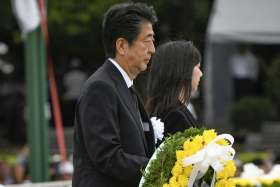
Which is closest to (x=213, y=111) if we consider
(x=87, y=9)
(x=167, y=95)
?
(x=87, y=9)

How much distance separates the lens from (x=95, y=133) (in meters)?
4.07

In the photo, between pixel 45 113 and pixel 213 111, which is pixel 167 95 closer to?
pixel 45 113

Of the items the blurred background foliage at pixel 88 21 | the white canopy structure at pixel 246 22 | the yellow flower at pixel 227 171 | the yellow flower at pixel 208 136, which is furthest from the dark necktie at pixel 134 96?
the blurred background foliage at pixel 88 21

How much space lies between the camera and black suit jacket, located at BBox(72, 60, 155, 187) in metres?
4.06

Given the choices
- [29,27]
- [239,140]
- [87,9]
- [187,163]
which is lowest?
[239,140]

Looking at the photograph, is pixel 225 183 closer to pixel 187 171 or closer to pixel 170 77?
pixel 187 171

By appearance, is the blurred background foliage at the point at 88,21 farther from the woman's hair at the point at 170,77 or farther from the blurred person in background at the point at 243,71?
the woman's hair at the point at 170,77

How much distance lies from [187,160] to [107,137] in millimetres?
341

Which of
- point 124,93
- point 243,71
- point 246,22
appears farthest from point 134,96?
point 243,71

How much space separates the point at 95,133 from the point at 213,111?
18.3 metres

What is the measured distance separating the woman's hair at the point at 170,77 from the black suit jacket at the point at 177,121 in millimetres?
46

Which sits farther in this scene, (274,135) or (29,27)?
(274,135)

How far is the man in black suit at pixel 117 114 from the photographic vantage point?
407 cm

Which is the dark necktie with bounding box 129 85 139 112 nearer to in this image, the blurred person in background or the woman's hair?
the woman's hair
